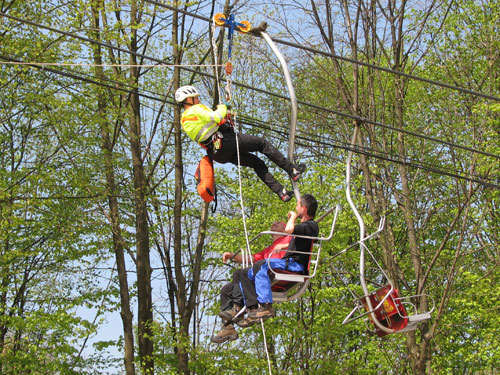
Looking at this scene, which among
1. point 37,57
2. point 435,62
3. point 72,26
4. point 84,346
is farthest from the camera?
point 84,346

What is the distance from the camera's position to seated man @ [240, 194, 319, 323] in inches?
285

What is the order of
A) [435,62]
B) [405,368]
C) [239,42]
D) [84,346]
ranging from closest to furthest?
[405,368] < [435,62] < [84,346] < [239,42]

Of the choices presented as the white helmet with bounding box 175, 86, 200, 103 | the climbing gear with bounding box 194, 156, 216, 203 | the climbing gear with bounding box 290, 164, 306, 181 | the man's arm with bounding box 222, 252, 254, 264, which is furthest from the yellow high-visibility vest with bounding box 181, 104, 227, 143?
the man's arm with bounding box 222, 252, 254, 264

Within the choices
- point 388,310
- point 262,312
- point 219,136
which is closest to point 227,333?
point 262,312

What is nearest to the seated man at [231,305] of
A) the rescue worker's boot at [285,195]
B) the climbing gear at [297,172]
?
the rescue worker's boot at [285,195]

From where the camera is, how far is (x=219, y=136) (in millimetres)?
7531

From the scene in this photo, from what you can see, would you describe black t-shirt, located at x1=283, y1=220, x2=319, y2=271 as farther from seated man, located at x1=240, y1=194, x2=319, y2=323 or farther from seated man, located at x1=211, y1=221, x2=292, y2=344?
seated man, located at x1=211, y1=221, x2=292, y2=344

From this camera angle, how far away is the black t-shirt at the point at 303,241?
279 inches

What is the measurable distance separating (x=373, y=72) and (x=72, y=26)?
7.47 m

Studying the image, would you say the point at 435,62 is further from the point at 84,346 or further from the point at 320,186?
the point at 84,346

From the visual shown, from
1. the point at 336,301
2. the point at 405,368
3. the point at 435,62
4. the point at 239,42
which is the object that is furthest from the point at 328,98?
the point at 405,368

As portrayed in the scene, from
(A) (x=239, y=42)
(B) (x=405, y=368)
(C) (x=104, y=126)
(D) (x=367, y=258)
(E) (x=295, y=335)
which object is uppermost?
(A) (x=239, y=42)

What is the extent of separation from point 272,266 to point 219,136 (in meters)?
1.50

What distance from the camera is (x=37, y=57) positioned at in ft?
49.7
